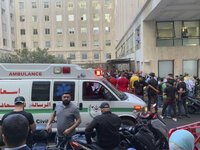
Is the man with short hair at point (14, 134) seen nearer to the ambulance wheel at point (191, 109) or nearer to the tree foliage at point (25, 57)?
the ambulance wheel at point (191, 109)

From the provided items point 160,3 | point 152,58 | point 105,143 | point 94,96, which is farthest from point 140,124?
point 152,58

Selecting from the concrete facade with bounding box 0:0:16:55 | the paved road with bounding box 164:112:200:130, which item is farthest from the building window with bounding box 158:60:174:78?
the concrete facade with bounding box 0:0:16:55

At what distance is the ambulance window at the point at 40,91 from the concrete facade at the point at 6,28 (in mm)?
29670

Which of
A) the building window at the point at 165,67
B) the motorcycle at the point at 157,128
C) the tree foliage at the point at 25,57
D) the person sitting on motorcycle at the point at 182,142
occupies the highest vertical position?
the tree foliage at the point at 25,57

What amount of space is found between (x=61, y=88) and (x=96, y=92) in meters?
1.07

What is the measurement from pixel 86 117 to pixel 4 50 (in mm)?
31643

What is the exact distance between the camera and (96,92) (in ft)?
18.0

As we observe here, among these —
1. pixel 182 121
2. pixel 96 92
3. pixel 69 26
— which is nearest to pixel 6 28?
pixel 69 26

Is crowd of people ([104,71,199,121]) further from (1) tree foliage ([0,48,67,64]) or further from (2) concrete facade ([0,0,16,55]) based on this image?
(2) concrete facade ([0,0,16,55])

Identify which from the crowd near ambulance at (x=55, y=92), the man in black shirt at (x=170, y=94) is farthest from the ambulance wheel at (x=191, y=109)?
the crowd near ambulance at (x=55, y=92)

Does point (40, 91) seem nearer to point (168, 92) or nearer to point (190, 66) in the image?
point (168, 92)

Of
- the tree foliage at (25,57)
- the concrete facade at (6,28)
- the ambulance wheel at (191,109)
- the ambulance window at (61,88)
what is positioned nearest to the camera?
the ambulance window at (61,88)

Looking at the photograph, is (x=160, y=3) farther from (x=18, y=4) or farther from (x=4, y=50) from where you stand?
(x=18, y=4)

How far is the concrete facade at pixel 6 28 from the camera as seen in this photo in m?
31.6
